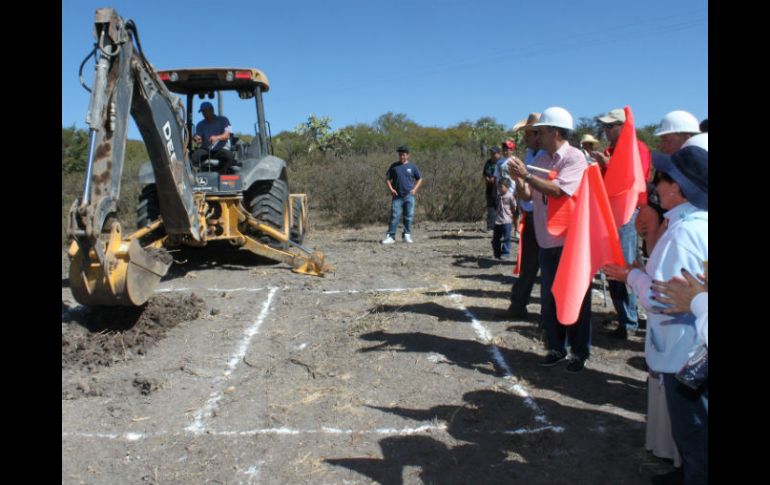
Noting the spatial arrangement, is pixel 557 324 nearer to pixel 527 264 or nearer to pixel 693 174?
pixel 527 264

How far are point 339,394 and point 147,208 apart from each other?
5.61 m

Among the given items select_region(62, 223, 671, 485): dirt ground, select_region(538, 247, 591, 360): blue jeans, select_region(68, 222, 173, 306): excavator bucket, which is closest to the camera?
select_region(62, 223, 671, 485): dirt ground

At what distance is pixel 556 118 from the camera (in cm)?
457

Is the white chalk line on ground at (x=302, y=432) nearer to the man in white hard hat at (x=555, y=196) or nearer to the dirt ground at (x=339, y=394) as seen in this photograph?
the dirt ground at (x=339, y=394)

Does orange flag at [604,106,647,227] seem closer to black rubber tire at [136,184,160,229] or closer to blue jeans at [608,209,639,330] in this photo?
blue jeans at [608,209,639,330]

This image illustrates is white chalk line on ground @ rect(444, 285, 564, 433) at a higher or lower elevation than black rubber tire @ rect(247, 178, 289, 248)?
lower

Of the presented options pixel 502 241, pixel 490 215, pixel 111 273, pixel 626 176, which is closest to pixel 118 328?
pixel 111 273

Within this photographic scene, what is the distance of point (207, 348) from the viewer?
5469mm

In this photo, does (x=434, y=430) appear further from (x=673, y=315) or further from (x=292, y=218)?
(x=292, y=218)

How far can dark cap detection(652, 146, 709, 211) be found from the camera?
2.44 meters

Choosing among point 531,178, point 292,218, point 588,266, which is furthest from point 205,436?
point 292,218

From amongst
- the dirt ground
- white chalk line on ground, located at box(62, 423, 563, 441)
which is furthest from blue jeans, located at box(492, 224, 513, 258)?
white chalk line on ground, located at box(62, 423, 563, 441)

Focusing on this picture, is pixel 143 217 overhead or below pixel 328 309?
overhead
